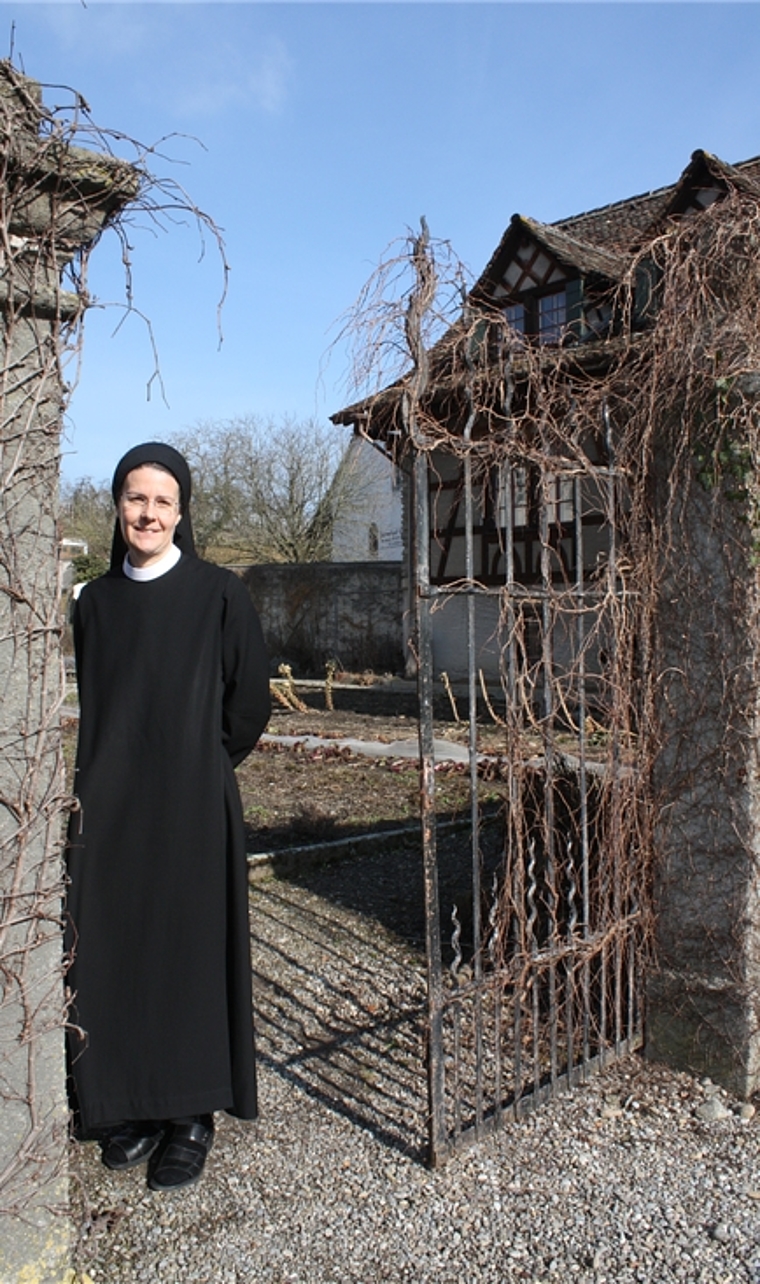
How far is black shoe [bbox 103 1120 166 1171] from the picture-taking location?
3.06 metres

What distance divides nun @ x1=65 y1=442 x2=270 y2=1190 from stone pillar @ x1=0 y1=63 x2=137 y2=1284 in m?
0.52

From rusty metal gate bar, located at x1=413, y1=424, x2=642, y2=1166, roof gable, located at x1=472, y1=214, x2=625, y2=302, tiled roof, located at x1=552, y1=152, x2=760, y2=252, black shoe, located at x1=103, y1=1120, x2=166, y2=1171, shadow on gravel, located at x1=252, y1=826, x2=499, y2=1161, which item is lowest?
shadow on gravel, located at x1=252, y1=826, x2=499, y2=1161

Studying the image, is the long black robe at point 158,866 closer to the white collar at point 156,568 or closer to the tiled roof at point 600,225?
the white collar at point 156,568

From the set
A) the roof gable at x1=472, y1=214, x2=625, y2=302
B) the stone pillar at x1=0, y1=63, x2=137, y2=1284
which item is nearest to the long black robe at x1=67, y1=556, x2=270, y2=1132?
the stone pillar at x1=0, y1=63, x2=137, y2=1284

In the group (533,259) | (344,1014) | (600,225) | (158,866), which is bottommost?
(344,1014)

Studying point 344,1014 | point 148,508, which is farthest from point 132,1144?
point 148,508

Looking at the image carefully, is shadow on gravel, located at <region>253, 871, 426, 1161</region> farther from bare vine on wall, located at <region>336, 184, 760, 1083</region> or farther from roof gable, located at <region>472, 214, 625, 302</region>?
roof gable, located at <region>472, 214, 625, 302</region>

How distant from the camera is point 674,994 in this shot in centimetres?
367

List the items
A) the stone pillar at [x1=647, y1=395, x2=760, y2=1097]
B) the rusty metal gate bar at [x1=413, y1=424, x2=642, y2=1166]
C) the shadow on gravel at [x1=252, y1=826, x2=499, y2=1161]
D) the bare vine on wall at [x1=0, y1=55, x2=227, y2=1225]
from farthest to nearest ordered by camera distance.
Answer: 1. the shadow on gravel at [x1=252, y1=826, x2=499, y2=1161]
2. the stone pillar at [x1=647, y1=395, x2=760, y2=1097]
3. the rusty metal gate bar at [x1=413, y1=424, x2=642, y2=1166]
4. the bare vine on wall at [x1=0, y1=55, x2=227, y2=1225]

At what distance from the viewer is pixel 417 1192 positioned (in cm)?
292

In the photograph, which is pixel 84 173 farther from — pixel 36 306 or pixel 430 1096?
pixel 430 1096

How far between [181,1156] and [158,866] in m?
0.87

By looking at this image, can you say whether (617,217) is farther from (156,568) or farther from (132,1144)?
(132,1144)

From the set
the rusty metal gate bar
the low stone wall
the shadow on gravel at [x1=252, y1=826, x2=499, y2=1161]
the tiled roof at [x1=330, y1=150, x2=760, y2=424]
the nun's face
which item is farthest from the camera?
the low stone wall
